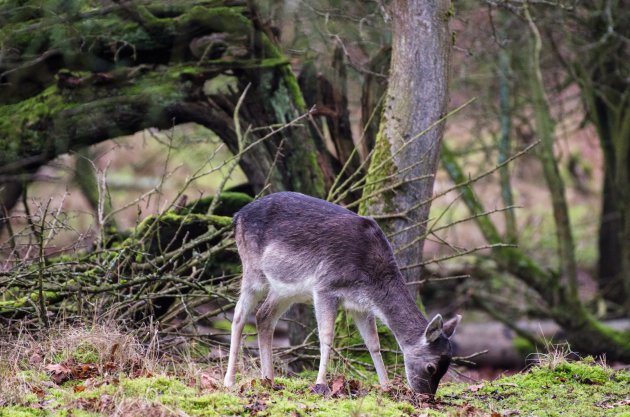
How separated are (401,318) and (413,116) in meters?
2.76

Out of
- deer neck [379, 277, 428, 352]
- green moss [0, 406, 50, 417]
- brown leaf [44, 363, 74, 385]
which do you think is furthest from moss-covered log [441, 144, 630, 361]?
green moss [0, 406, 50, 417]

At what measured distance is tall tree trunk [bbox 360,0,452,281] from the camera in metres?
7.93

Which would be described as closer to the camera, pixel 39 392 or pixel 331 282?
pixel 39 392

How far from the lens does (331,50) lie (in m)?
10.1

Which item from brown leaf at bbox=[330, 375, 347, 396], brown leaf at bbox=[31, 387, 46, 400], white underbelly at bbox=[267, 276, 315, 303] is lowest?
brown leaf at bbox=[330, 375, 347, 396]

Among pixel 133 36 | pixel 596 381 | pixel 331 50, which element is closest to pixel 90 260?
pixel 133 36

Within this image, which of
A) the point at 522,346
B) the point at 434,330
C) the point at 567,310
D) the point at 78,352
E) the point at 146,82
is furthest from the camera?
the point at 522,346

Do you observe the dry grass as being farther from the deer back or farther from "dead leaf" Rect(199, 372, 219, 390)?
the deer back

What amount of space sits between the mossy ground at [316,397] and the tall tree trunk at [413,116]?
6.45 ft

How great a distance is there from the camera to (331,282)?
Result: 588 centimetres

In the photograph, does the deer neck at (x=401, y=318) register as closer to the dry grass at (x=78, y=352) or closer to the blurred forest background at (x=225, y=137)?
the blurred forest background at (x=225, y=137)

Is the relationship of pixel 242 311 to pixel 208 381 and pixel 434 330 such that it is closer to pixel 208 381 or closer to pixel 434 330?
pixel 208 381

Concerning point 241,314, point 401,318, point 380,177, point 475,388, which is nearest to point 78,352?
point 241,314

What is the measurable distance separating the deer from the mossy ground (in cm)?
26
